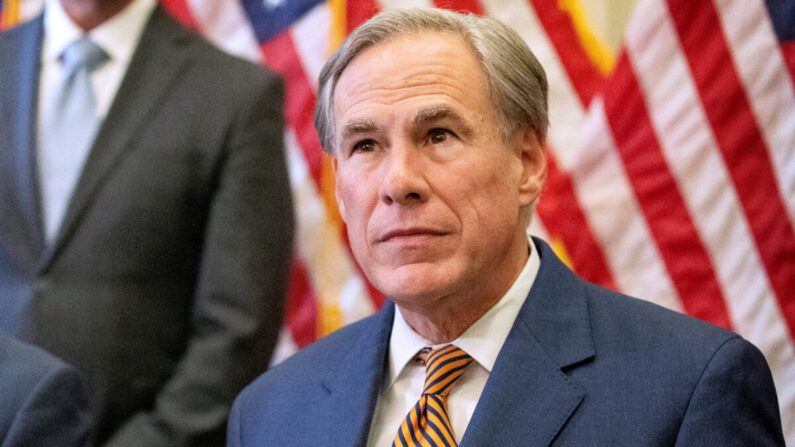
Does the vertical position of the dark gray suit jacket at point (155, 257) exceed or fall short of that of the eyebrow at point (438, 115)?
it falls short

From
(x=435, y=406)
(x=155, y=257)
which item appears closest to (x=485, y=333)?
(x=435, y=406)

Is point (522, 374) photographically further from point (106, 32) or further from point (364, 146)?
point (106, 32)

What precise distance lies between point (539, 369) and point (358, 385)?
365 mm

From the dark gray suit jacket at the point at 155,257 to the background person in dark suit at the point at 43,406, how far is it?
0.48 m

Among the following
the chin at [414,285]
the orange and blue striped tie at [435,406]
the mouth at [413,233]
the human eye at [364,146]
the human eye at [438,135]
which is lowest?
the orange and blue striped tie at [435,406]

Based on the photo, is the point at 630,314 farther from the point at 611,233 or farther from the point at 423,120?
the point at 611,233

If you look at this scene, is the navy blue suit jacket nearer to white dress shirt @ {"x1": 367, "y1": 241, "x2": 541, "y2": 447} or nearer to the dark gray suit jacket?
white dress shirt @ {"x1": 367, "y1": 241, "x2": 541, "y2": 447}

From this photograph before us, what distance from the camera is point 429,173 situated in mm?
1666

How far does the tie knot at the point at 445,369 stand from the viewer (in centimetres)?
166

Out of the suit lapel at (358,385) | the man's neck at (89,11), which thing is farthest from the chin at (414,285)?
the man's neck at (89,11)

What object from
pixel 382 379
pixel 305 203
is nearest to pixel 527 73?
pixel 382 379

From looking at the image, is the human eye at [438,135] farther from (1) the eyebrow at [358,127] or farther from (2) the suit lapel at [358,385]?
(2) the suit lapel at [358,385]

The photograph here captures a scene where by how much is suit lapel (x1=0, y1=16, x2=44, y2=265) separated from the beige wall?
1506 mm

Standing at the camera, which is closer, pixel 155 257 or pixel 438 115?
pixel 438 115
